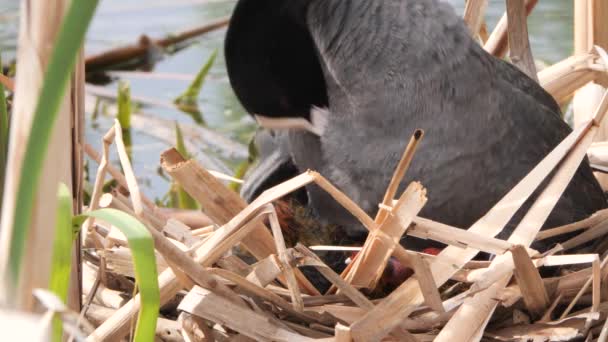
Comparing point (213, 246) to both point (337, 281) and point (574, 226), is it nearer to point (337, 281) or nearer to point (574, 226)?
point (337, 281)

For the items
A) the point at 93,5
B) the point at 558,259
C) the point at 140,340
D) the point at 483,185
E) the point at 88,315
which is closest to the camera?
the point at 93,5

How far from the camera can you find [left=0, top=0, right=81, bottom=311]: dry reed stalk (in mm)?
763

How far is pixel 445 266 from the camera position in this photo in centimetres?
119

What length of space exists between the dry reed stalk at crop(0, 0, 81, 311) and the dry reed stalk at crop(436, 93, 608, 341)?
49 cm

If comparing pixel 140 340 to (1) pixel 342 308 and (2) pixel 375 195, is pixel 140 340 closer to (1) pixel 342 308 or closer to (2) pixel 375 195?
(1) pixel 342 308

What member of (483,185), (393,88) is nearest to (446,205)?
(483,185)

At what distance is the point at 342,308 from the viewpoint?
119cm

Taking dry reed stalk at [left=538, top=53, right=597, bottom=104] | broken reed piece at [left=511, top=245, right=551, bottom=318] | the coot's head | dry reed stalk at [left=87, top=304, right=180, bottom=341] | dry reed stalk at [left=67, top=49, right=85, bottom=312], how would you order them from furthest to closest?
1. dry reed stalk at [left=538, top=53, right=597, bottom=104]
2. the coot's head
3. dry reed stalk at [left=87, top=304, right=180, bottom=341]
4. broken reed piece at [left=511, top=245, right=551, bottom=318]
5. dry reed stalk at [left=67, top=49, right=85, bottom=312]

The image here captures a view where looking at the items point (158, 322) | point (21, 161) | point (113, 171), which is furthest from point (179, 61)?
point (21, 161)

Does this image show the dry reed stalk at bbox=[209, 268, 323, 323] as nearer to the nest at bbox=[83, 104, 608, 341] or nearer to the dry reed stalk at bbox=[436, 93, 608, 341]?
the nest at bbox=[83, 104, 608, 341]

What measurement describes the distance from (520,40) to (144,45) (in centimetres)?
184

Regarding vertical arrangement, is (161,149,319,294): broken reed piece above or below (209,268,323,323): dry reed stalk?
above

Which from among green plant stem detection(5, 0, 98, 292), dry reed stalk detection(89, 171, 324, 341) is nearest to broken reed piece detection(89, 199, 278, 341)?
dry reed stalk detection(89, 171, 324, 341)

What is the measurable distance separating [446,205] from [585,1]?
0.59 m
